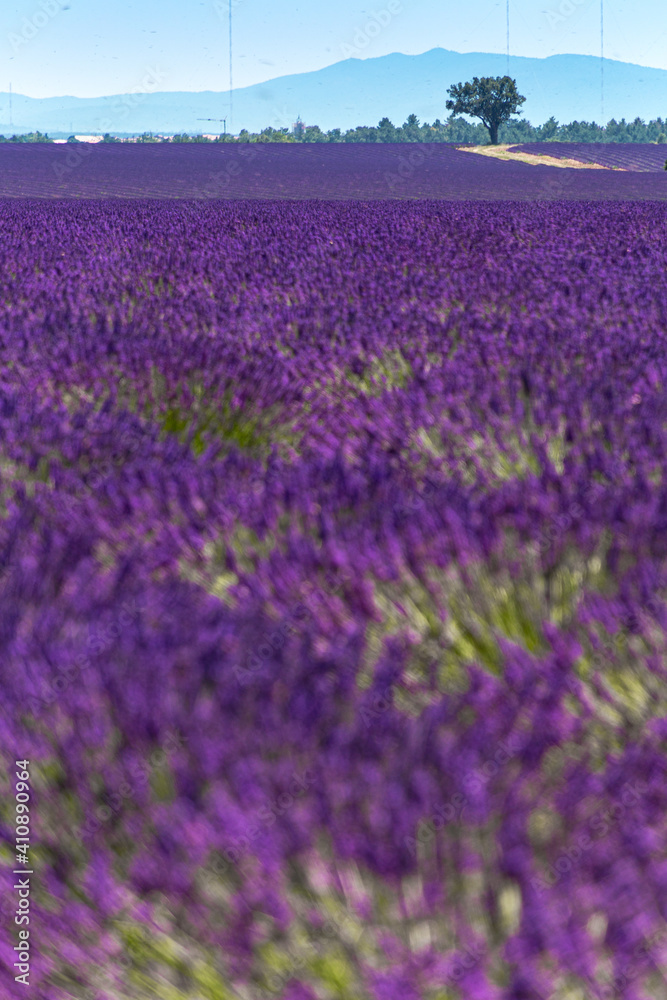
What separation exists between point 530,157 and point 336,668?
4187cm

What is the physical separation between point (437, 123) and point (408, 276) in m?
85.3

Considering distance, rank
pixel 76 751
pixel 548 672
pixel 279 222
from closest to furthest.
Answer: pixel 76 751, pixel 548 672, pixel 279 222

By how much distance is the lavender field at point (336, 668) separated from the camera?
909 mm

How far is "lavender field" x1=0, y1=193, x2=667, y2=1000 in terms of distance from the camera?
2.98 ft

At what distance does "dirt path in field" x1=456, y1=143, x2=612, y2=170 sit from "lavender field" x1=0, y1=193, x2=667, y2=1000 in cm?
3503

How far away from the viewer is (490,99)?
5075 centimetres

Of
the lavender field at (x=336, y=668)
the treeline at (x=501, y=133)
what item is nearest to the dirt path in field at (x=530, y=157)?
the treeline at (x=501, y=133)

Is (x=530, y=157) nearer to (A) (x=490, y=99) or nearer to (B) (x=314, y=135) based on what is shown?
(A) (x=490, y=99)

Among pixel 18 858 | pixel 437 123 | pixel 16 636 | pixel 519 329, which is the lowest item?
pixel 18 858

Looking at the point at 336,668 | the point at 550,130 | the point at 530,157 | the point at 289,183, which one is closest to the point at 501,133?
the point at 550,130

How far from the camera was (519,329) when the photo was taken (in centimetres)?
340

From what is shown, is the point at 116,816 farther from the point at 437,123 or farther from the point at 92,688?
the point at 437,123

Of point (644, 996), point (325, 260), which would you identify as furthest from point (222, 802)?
point (325, 260)

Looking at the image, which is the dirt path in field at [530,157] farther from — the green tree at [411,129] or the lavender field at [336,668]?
the lavender field at [336,668]
